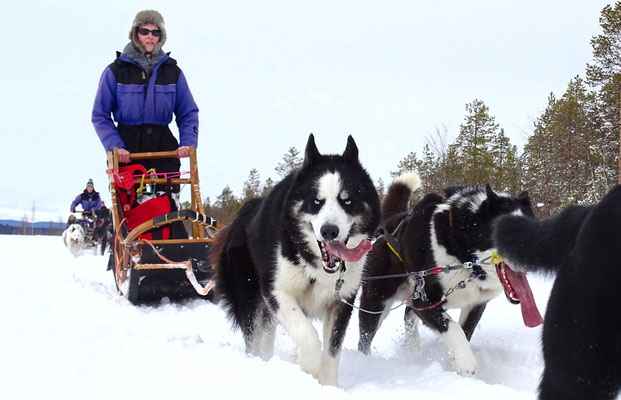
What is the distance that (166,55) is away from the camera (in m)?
6.16

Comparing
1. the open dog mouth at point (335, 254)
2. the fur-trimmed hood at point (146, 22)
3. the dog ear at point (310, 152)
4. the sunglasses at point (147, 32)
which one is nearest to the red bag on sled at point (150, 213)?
the fur-trimmed hood at point (146, 22)

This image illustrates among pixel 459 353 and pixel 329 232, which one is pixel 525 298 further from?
pixel 329 232

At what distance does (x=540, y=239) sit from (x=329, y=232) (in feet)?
4.70

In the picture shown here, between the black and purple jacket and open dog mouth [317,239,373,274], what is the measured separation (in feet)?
10.7

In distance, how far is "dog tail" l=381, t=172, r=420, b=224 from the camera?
18.0 feet

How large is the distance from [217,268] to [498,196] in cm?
217

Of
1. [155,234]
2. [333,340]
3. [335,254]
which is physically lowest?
[333,340]

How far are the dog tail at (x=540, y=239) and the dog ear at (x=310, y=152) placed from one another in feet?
5.36

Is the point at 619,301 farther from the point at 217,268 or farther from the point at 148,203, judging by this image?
the point at 148,203

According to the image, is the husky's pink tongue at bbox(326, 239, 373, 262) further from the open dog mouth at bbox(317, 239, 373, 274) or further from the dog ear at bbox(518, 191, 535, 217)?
the dog ear at bbox(518, 191, 535, 217)

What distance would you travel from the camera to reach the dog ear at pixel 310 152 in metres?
3.71

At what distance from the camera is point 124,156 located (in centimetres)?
580

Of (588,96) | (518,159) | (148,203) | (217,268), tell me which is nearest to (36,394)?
(217,268)

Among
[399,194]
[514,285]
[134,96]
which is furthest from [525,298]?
[134,96]
